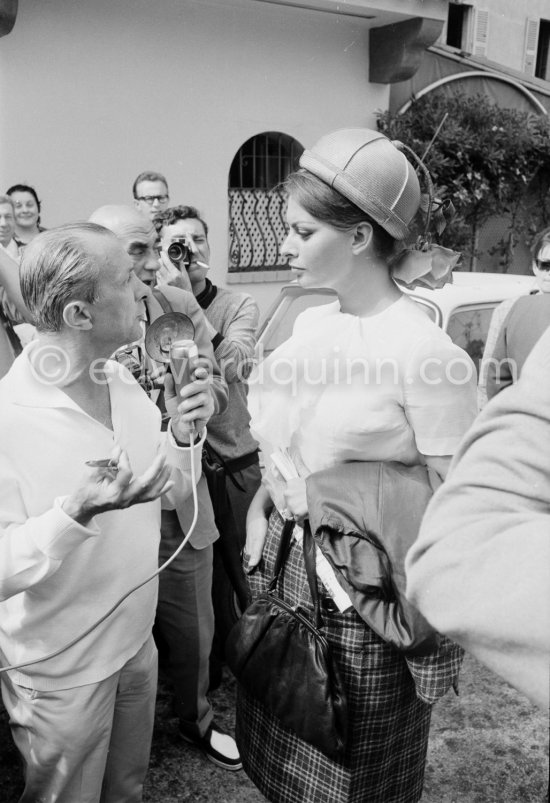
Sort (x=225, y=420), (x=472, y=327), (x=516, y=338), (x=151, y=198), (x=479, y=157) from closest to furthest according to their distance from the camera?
1. (x=225, y=420)
2. (x=516, y=338)
3. (x=472, y=327)
4. (x=151, y=198)
5. (x=479, y=157)

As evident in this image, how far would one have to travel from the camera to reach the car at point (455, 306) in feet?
11.9

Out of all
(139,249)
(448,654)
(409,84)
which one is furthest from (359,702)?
(409,84)

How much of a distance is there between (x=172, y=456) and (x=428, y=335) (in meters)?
0.74

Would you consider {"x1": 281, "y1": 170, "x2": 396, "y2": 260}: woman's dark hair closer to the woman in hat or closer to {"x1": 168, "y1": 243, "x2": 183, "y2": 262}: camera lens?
the woman in hat

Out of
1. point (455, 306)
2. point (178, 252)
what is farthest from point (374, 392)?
point (455, 306)

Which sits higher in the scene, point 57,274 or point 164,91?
point 164,91

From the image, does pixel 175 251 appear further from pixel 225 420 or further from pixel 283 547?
pixel 283 547

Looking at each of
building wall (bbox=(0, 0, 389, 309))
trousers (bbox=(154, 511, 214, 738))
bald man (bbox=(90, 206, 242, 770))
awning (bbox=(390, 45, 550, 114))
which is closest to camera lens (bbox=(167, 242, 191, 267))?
bald man (bbox=(90, 206, 242, 770))

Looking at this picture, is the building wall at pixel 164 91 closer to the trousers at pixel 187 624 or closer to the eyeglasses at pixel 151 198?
the eyeglasses at pixel 151 198

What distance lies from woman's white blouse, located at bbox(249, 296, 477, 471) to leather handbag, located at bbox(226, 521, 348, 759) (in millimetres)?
240

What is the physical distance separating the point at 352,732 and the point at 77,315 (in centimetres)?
113

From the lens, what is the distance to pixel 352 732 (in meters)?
1.76

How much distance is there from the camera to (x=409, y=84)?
31.1 ft

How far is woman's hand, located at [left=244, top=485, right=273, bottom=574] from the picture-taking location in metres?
2.00
